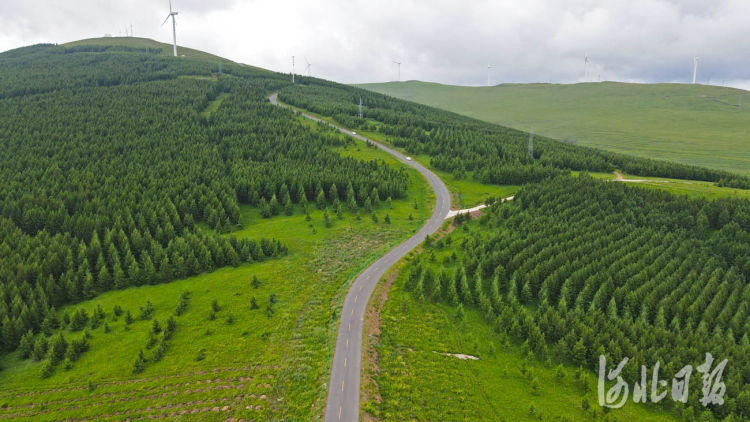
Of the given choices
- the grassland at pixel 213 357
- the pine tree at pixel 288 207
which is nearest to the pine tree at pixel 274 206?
the pine tree at pixel 288 207

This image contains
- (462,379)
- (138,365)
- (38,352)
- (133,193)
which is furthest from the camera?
(133,193)

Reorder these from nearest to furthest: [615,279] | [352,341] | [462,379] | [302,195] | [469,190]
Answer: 1. [462,379]
2. [352,341]
3. [615,279]
4. [302,195]
5. [469,190]

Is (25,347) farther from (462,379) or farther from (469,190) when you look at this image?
(469,190)

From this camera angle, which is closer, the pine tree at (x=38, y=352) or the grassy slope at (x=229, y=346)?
the grassy slope at (x=229, y=346)

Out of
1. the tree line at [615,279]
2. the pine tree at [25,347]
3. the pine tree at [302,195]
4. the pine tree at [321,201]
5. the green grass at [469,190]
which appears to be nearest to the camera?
the tree line at [615,279]

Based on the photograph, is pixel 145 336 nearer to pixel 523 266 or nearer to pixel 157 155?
pixel 523 266

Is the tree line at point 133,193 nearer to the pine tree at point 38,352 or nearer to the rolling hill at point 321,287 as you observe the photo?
the rolling hill at point 321,287

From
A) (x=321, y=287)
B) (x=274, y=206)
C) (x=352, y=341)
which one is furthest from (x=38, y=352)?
(x=274, y=206)

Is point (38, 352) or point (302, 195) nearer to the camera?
point (38, 352)
